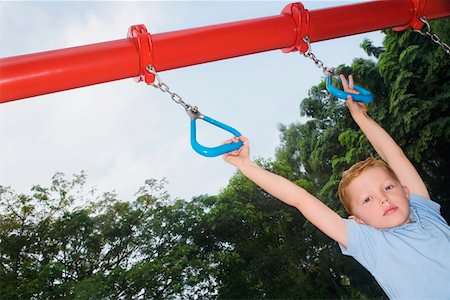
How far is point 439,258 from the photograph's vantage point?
43.1 inches

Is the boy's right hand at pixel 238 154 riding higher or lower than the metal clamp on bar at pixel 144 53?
lower

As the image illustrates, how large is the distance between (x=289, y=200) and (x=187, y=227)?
8.60 metres

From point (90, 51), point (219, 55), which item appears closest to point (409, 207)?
point (219, 55)

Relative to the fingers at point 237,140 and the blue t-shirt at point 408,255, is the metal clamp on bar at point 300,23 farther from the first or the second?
the blue t-shirt at point 408,255

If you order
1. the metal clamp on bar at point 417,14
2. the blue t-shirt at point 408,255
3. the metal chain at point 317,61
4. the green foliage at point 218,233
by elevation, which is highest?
the green foliage at point 218,233

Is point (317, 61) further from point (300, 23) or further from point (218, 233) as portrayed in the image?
point (218, 233)

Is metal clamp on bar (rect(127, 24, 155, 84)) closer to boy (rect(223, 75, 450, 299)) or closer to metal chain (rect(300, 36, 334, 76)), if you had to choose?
boy (rect(223, 75, 450, 299))

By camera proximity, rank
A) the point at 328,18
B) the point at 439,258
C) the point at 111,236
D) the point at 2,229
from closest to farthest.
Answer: the point at 439,258 < the point at 328,18 < the point at 2,229 < the point at 111,236

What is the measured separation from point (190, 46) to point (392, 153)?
0.56 metres

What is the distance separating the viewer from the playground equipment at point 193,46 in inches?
49.6

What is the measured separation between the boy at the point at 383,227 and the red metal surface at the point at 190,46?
33 cm

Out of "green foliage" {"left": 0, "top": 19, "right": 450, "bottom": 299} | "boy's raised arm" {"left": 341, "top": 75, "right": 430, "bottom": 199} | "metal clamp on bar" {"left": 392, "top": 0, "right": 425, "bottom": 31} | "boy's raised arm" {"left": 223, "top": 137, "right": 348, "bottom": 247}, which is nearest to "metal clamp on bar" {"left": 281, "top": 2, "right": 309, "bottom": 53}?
"boy's raised arm" {"left": 341, "top": 75, "right": 430, "bottom": 199}

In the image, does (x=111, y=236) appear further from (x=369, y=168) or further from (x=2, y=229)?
(x=369, y=168)

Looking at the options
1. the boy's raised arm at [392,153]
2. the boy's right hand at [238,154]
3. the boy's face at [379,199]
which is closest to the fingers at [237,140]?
the boy's right hand at [238,154]
